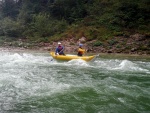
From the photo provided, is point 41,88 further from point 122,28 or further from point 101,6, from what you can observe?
point 101,6

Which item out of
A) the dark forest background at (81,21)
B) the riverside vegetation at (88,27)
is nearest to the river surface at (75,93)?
the riverside vegetation at (88,27)

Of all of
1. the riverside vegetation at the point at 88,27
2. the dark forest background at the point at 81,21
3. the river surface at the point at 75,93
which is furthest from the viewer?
the dark forest background at the point at 81,21

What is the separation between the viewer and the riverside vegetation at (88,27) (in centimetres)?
2427

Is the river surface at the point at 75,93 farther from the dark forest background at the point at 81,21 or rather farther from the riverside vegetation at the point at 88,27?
the dark forest background at the point at 81,21

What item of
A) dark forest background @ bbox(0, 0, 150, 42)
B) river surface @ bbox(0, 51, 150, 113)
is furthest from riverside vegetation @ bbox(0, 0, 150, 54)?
river surface @ bbox(0, 51, 150, 113)

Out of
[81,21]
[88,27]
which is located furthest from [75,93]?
[81,21]

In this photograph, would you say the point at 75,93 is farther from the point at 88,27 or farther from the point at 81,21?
the point at 81,21

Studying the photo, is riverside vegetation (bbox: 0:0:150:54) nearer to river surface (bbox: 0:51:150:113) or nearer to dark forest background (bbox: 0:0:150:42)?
dark forest background (bbox: 0:0:150:42)

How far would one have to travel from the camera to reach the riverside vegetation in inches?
955

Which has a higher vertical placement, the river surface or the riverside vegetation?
the riverside vegetation

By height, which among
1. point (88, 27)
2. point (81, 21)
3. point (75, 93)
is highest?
point (81, 21)

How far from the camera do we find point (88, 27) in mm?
28812

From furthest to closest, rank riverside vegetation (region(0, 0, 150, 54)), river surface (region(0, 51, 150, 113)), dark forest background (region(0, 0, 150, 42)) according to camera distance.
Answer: dark forest background (region(0, 0, 150, 42)) → riverside vegetation (region(0, 0, 150, 54)) → river surface (region(0, 51, 150, 113))

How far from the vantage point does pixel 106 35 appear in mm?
26219
